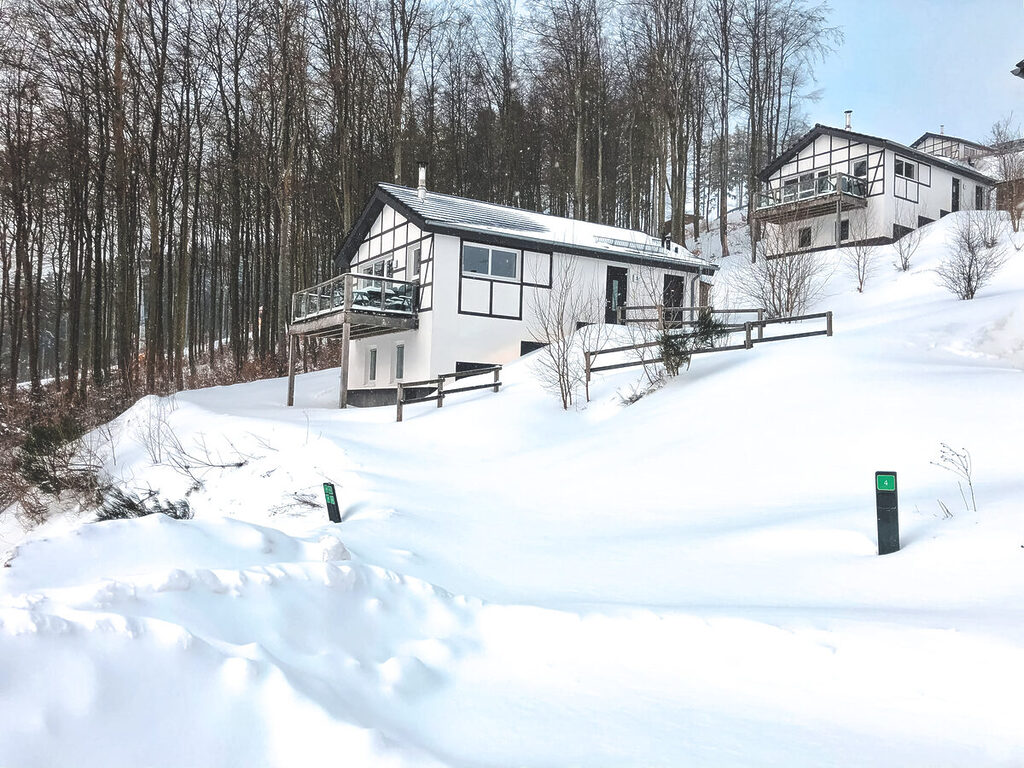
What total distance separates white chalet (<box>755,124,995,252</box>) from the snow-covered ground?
2588 cm

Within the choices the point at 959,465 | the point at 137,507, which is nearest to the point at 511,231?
the point at 137,507

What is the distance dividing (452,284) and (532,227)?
174 inches

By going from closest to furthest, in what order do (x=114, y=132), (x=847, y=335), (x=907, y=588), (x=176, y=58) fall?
(x=907, y=588), (x=847, y=335), (x=114, y=132), (x=176, y=58)

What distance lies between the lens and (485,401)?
55.5ft

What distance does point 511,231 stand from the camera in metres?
22.5

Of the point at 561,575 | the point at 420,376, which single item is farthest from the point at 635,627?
the point at 420,376

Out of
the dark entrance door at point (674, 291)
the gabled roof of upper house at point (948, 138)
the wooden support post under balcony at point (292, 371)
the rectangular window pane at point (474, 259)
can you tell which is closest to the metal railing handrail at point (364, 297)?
the wooden support post under balcony at point (292, 371)

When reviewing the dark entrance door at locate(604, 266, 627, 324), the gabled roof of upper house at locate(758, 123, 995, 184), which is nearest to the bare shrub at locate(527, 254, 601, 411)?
the dark entrance door at locate(604, 266, 627, 324)

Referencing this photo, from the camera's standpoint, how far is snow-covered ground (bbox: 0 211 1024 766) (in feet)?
8.75

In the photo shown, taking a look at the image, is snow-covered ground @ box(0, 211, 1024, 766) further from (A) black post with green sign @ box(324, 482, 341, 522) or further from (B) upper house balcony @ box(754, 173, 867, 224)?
(B) upper house balcony @ box(754, 173, 867, 224)

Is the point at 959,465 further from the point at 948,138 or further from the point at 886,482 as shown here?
the point at 948,138

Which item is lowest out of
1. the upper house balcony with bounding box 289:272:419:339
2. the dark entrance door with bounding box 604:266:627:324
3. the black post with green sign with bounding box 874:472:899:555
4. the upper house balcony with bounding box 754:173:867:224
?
the black post with green sign with bounding box 874:472:899:555

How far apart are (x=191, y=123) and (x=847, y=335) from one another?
2257 centimetres

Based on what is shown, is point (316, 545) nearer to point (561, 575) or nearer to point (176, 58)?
point (561, 575)
